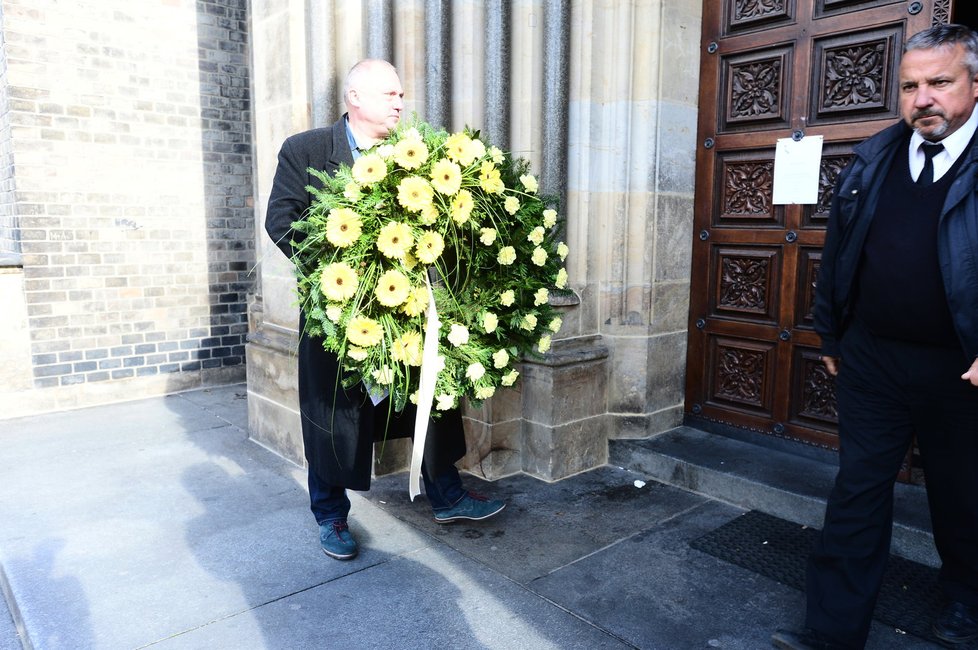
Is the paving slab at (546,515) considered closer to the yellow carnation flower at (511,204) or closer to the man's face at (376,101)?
the yellow carnation flower at (511,204)

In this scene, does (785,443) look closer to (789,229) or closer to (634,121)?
(789,229)

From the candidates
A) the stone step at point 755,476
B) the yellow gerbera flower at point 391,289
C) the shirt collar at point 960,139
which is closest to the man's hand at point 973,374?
the shirt collar at point 960,139

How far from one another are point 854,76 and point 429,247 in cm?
253

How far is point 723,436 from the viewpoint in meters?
4.35

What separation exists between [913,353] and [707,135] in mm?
2339

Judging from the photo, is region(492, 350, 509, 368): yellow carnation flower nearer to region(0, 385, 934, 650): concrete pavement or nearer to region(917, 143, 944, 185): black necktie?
region(0, 385, 934, 650): concrete pavement

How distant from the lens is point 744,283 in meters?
4.19

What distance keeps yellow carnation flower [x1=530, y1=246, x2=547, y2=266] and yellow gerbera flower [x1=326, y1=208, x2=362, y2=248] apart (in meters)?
0.73

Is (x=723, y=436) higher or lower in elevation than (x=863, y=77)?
lower

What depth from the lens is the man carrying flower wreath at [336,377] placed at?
3002 millimetres

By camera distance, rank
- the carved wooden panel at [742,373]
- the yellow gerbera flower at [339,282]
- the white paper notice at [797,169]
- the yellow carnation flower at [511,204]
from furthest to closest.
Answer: the carved wooden panel at [742,373] → the white paper notice at [797,169] → the yellow carnation flower at [511,204] → the yellow gerbera flower at [339,282]

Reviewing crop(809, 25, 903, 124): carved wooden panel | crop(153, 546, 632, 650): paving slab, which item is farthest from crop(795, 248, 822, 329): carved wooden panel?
crop(153, 546, 632, 650): paving slab

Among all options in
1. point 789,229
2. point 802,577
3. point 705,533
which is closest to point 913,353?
point 802,577

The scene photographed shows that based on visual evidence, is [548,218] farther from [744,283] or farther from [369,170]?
[744,283]
